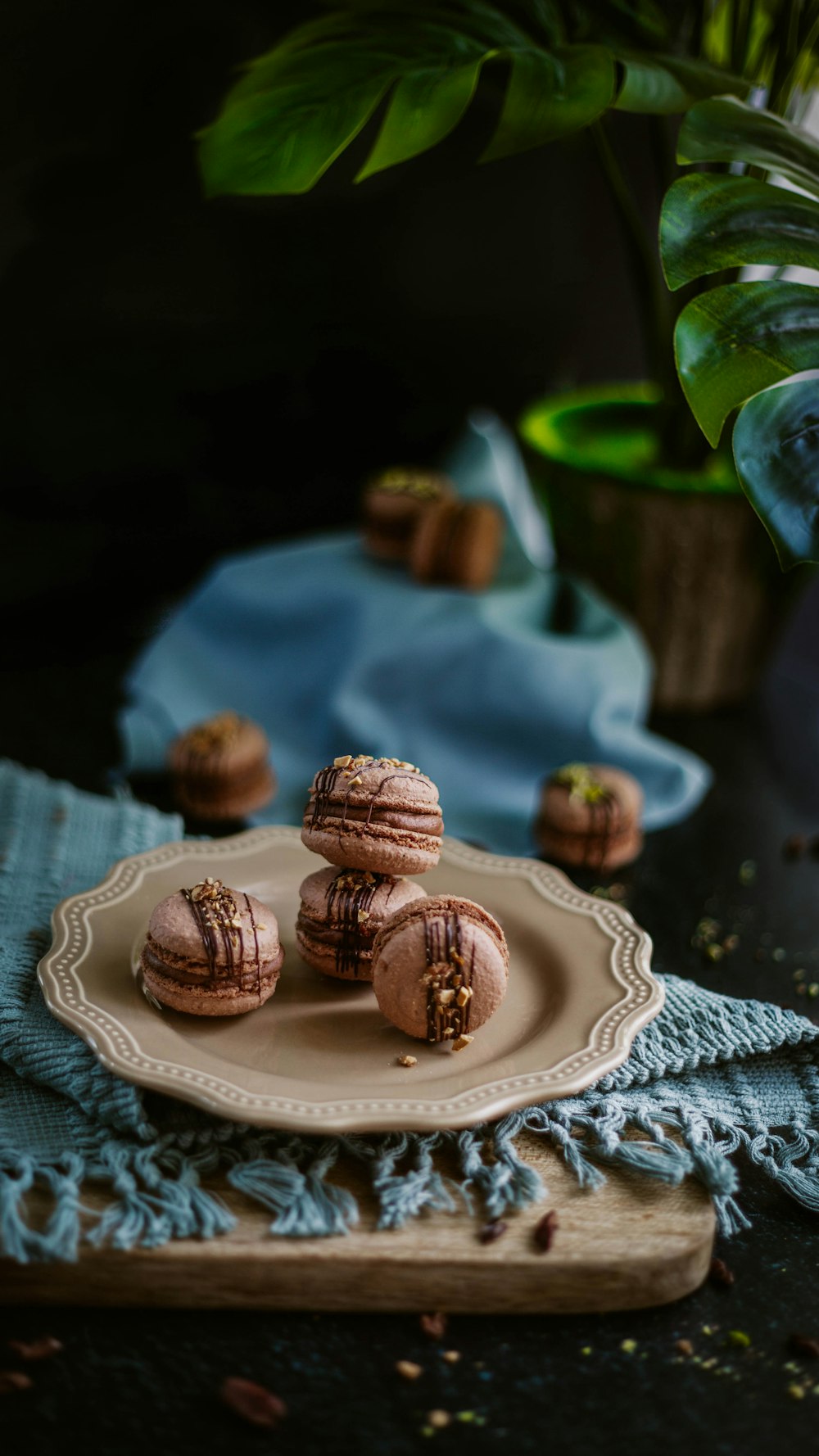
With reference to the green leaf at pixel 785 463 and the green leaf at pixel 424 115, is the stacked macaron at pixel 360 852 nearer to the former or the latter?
the green leaf at pixel 785 463

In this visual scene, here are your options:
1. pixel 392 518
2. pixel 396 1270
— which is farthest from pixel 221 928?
pixel 392 518

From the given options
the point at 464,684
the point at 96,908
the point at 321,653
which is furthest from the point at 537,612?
the point at 96,908

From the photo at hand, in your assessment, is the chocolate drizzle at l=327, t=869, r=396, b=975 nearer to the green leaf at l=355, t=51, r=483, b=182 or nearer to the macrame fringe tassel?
the macrame fringe tassel

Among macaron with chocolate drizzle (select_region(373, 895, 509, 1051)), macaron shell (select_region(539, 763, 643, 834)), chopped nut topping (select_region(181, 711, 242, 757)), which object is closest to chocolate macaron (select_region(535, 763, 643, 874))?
macaron shell (select_region(539, 763, 643, 834))

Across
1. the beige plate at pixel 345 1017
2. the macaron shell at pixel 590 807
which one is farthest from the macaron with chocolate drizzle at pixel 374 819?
the macaron shell at pixel 590 807

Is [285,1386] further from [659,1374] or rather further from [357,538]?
[357,538]

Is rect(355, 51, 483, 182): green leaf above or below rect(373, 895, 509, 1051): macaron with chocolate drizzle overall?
above
